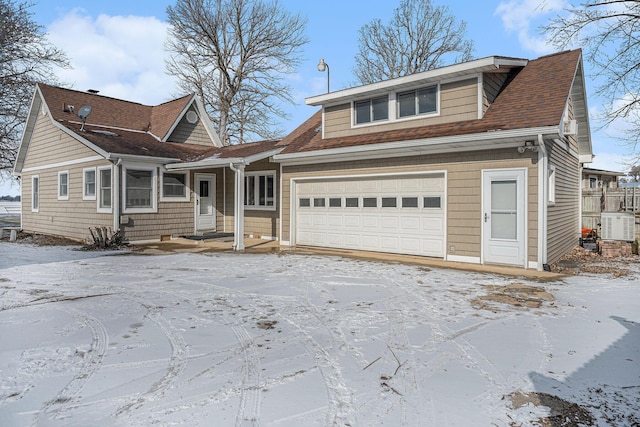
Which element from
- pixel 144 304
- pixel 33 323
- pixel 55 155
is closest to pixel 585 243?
pixel 144 304

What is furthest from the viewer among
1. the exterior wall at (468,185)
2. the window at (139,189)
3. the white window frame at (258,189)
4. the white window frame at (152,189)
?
the white window frame at (258,189)

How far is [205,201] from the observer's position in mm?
15547

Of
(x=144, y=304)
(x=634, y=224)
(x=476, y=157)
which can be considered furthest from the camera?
(x=634, y=224)

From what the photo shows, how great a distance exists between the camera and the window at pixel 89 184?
45.1ft

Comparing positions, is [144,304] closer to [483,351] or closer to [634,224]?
[483,351]

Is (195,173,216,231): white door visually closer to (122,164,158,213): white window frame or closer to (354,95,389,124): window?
(122,164,158,213): white window frame

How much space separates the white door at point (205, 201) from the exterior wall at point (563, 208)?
11.4 meters

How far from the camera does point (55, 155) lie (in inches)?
620

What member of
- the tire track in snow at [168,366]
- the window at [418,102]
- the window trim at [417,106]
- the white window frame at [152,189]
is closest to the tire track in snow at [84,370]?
the tire track in snow at [168,366]

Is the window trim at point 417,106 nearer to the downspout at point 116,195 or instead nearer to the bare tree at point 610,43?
the bare tree at point 610,43

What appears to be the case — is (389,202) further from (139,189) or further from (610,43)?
(610,43)

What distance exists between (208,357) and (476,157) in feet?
24.4

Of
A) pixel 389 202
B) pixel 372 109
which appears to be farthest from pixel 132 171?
pixel 389 202

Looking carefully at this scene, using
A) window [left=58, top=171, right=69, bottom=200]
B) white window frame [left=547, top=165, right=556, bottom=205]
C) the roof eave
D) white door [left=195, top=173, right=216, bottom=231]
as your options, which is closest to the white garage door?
the roof eave
